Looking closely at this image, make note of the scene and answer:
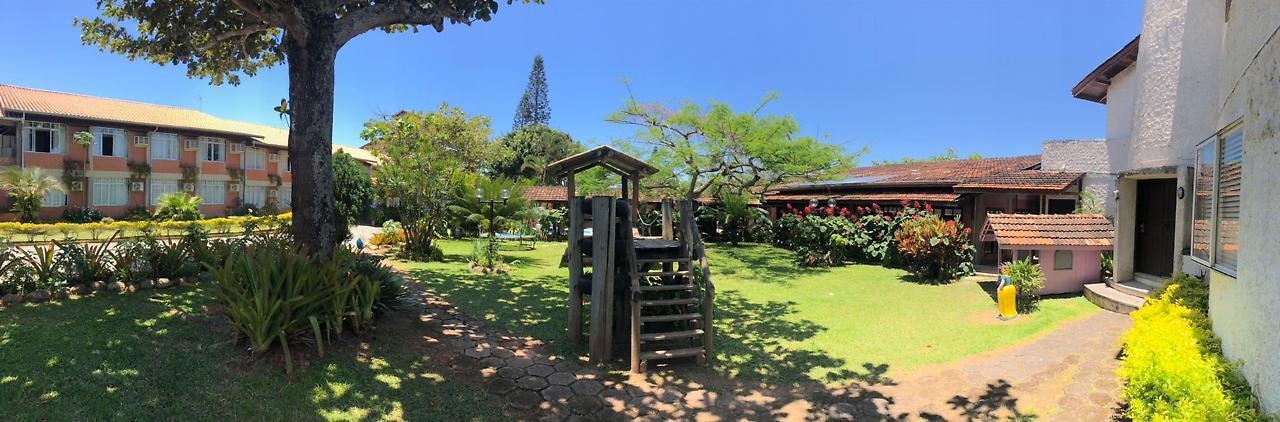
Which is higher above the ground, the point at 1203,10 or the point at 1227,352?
the point at 1203,10

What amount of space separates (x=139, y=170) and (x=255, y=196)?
18.4ft

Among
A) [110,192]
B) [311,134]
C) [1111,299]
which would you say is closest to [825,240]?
[1111,299]

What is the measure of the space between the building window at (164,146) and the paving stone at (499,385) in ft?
102

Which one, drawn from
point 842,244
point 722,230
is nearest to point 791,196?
point 722,230

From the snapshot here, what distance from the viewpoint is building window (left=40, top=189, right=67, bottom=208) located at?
2227 centimetres

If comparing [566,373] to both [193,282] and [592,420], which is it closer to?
[592,420]

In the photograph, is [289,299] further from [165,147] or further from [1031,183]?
[165,147]

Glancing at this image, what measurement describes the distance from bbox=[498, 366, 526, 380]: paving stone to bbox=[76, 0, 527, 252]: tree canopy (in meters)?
2.81

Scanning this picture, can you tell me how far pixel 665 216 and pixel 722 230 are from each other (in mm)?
13157

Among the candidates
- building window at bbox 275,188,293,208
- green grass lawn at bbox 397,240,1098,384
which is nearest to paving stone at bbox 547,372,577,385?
green grass lawn at bbox 397,240,1098,384

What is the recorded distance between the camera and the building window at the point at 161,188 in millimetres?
Answer: 25984

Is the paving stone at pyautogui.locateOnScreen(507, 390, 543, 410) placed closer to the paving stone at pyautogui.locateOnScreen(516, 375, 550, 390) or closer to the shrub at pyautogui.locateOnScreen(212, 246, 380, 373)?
the paving stone at pyautogui.locateOnScreen(516, 375, 550, 390)

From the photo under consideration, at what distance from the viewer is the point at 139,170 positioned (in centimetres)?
2516

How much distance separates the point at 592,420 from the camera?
4.42 meters
